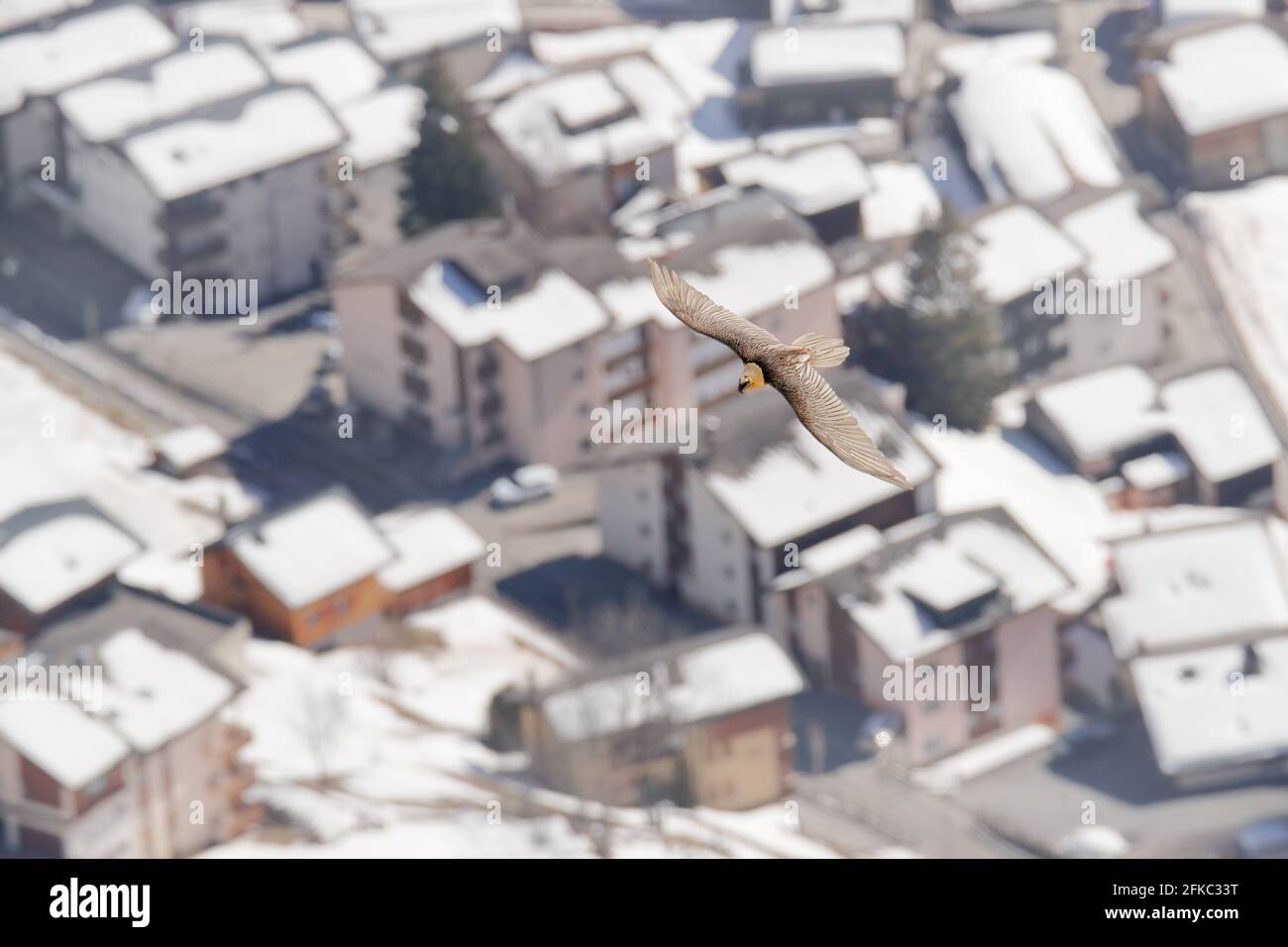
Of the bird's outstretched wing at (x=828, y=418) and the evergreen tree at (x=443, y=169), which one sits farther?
the evergreen tree at (x=443, y=169)

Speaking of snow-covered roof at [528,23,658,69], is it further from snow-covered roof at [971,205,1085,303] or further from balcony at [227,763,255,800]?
balcony at [227,763,255,800]

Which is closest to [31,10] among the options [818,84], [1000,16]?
[818,84]

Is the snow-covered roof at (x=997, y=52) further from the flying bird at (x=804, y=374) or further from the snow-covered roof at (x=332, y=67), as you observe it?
the flying bird at (x=804, y=374)

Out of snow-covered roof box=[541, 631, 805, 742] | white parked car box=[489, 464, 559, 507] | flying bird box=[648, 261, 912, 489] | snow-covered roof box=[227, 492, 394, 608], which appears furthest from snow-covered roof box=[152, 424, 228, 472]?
flying bird box=[648, 261, 912, 489]

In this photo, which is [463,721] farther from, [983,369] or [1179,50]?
[1179,50]

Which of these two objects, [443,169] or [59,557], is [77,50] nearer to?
[443,169]

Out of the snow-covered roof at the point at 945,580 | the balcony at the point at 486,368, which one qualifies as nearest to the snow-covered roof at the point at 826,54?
the balcony at the point at 486,368
